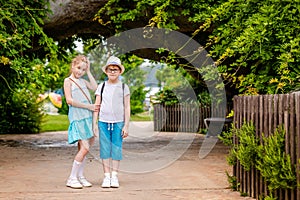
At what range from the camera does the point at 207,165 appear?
9.30 meters

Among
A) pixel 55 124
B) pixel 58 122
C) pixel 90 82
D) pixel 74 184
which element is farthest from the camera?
pixel 58 122

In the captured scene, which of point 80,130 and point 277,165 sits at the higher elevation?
point 80,130

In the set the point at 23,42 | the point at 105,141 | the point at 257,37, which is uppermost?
the point at 23,42

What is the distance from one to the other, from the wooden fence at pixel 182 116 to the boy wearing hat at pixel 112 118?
12635 mm

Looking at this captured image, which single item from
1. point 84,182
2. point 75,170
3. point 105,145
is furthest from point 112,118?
point 84,182

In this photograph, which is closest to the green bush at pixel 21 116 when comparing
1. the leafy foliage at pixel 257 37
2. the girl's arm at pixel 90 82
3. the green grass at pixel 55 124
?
the green grass at pixel 55 124

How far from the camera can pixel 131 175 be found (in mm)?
8078

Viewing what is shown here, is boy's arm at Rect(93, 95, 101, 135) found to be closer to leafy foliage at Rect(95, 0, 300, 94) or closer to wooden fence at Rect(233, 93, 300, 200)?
wooden fence at Rect(233, 93, 300, 200)

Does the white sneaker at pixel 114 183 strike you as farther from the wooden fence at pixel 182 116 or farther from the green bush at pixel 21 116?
the green bush at pixel 21 116

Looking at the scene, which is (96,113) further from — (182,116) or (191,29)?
(182,116)

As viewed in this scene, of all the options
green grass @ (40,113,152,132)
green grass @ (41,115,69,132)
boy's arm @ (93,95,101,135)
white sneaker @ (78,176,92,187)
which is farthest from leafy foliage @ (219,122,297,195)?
green grass @ (41,115,69,132)

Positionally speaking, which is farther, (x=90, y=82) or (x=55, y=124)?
(x=55, y=124)

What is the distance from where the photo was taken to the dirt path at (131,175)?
645 centimetres

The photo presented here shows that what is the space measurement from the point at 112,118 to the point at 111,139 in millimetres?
289
